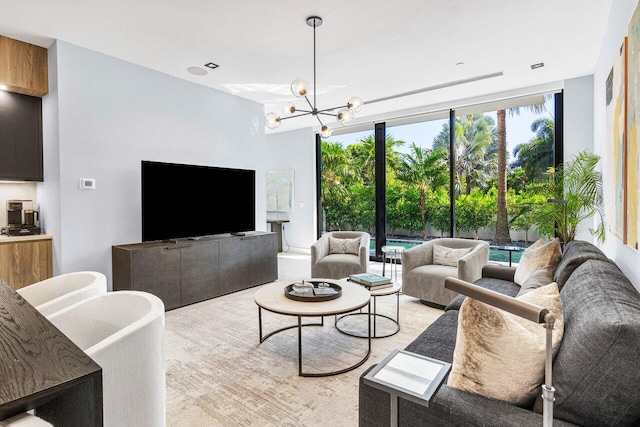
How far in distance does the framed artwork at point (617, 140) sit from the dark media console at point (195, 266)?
12.4ft

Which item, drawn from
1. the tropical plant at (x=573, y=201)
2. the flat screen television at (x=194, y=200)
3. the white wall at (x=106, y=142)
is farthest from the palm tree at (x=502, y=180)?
the white wall at (x=106, y=142)

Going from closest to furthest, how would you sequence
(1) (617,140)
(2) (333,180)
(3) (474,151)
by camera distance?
(1) (617,140) → (3) (474,151) → (2) (333,180)

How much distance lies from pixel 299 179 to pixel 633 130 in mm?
6067

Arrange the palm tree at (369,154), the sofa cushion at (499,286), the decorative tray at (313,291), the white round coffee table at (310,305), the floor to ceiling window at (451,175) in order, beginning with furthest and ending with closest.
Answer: the palm tree at (369,154)
the floor to ceiling window at (451,175)
the sofa cushion at (499,286)
the decorative tray at (313,291)
the white round coffee table at (310,305)

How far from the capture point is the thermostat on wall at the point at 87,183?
3.56 meters

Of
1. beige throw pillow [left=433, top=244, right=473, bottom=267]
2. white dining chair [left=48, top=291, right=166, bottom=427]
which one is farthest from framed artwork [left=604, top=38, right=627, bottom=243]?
white dining chair [left=48, top=291, right=166, bottom=427]

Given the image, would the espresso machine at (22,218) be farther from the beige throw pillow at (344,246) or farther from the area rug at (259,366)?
the beige throw pillow at (344,246)

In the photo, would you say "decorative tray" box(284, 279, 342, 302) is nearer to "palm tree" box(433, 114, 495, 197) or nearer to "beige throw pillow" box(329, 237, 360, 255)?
"beige throw pillow" box(329, 237, 360, 255)

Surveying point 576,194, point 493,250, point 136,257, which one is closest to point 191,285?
point 136,257

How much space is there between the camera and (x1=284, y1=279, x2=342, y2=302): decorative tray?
262 cm

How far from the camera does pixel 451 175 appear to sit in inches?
223

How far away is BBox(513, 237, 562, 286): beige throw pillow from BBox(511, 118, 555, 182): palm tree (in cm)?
247

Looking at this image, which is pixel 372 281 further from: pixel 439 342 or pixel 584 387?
pixel 584 387

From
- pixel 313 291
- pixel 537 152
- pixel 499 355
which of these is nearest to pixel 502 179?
pixel 537 152
